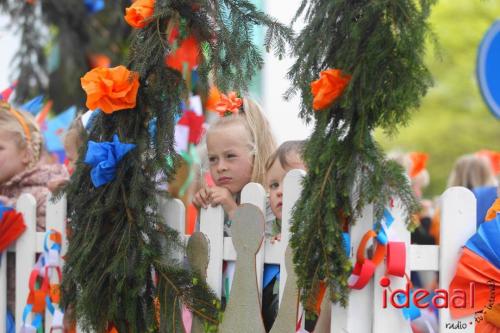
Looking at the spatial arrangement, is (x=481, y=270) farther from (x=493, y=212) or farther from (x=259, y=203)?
(x=259, y=203)

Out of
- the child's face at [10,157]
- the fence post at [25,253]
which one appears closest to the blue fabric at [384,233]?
the fence post at [25,253]

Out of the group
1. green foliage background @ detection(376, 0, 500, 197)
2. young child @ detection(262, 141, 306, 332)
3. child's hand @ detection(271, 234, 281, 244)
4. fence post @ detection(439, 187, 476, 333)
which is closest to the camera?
fence post @ detection(439, 187, 476, 333)

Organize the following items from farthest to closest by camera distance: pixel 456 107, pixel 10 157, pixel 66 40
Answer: pixel 456 107 → pixel 66 40 → pixel 10 157

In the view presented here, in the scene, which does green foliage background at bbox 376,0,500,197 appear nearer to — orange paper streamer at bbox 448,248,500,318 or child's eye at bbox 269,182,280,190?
child's eye at bbox 269,182,280,190

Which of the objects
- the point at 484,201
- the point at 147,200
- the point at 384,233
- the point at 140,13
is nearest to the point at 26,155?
the point at 147,200

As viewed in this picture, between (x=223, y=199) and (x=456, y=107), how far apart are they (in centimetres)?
2157

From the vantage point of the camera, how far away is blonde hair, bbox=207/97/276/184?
4488 millimetres

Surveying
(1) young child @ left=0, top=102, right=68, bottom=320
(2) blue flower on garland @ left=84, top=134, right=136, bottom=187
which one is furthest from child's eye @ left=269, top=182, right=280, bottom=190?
(1) young child @ left=0, top=102, right=68, bottom=320

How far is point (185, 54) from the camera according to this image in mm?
3871

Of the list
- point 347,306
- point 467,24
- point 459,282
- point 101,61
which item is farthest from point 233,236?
point 467,24

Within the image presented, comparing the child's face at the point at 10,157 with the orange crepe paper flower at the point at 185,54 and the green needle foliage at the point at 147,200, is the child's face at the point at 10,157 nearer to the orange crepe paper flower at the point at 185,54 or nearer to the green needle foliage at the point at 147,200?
the green needle foliage at the point at 147,200

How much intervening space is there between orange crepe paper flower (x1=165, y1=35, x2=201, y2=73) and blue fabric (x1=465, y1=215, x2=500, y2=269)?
1.40 meters

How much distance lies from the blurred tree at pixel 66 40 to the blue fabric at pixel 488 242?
6726mm

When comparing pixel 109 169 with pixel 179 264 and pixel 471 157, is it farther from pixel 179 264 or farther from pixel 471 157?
pixel 471 157
